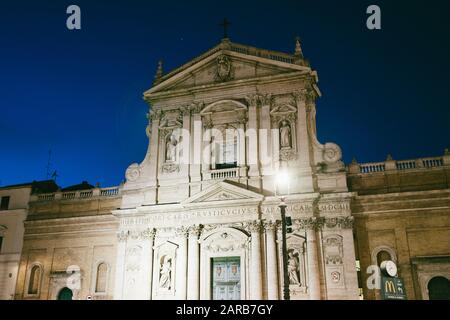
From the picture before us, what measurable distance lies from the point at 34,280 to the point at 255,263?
1497 centimetres

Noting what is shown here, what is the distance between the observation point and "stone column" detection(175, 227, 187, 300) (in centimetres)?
2248

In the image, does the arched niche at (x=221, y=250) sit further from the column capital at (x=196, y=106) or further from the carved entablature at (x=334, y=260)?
the column capital at (x=196, y=106)

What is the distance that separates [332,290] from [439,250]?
17.6 feet

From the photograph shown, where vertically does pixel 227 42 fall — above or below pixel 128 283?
above

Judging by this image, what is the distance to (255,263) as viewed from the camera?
21.7 meters

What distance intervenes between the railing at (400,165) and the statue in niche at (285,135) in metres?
3.41

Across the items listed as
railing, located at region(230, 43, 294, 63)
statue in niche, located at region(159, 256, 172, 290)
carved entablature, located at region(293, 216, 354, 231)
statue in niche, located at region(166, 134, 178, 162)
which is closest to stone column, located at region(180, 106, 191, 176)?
statue in niche, located at region(166, 134, 178, 162)

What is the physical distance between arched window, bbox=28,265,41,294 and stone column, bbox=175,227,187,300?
10.3 metres

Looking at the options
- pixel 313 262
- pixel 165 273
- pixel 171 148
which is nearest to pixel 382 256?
pixel 313 262

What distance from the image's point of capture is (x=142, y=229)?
80.6 ft

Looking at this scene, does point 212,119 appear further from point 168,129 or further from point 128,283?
point 128,283

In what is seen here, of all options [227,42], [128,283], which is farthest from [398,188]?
[128,283]

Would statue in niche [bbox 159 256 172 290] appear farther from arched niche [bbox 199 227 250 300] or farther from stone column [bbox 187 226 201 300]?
arched niche [bbox 199 227 250 300]

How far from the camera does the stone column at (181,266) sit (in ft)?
73.8
